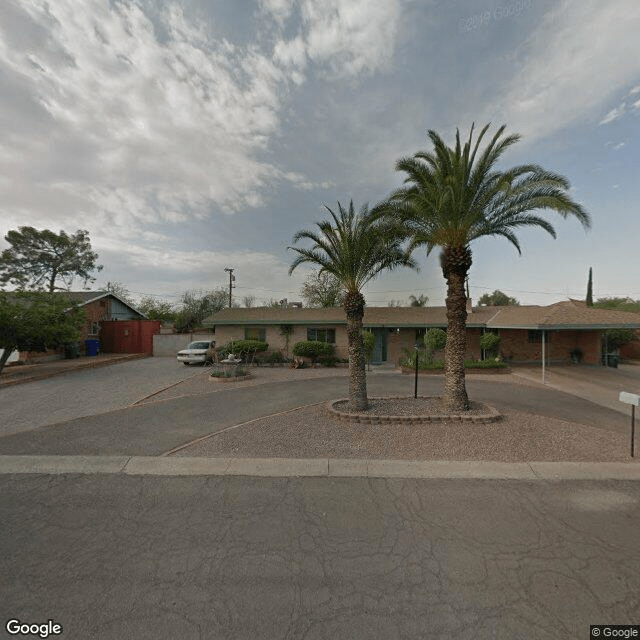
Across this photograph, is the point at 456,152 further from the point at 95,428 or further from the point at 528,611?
the point at 95,428

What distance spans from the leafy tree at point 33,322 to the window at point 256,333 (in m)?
8.70

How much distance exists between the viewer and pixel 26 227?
96.4 feet

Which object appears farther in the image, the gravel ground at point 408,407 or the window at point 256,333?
the window at point 256,333

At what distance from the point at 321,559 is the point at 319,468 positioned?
2072mm

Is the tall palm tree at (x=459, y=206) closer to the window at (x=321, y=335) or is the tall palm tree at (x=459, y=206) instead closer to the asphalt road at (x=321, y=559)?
the asphalt road at (x=321, y=559)

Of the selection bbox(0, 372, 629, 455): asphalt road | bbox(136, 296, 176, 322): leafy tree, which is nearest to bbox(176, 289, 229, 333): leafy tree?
bbox(136, 296, 176, 322): leafy tree

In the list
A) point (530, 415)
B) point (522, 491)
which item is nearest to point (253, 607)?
point (522, 491)

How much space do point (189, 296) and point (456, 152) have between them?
37.6m

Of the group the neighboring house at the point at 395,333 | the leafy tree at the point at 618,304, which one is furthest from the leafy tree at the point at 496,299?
the neighboring house at the point at 395,333

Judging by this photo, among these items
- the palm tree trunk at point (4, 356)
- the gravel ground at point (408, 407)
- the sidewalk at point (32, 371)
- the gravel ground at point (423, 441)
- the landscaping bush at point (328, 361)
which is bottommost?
the sidewalk at point (32, 371)

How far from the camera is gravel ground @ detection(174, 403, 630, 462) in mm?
5699

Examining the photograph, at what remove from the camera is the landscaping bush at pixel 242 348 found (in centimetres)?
1762

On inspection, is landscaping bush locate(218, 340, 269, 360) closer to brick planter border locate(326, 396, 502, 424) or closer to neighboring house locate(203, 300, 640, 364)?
neighboring house locate(203, 300, 640, 364)

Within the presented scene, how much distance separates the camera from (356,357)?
8508 millimetres
